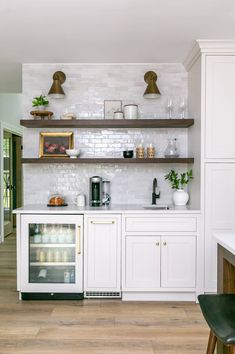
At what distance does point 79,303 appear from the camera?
3.48 metres

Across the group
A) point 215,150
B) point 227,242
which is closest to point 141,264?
point 215,150

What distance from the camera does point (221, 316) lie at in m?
1.71

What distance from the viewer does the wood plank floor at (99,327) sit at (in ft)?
8.51

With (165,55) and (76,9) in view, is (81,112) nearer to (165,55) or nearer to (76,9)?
(165,55)

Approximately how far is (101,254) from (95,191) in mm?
759

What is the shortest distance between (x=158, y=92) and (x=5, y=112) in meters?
3.81

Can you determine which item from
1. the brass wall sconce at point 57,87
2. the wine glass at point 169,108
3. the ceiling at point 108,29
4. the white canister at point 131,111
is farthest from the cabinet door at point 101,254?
the ceiling at point 108,29

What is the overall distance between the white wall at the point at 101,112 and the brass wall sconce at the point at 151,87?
0.14 meters

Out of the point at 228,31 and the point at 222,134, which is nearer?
the point at 228,31

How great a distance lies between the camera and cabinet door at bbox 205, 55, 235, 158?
349cm

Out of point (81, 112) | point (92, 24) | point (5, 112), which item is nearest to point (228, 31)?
point (92, 24)

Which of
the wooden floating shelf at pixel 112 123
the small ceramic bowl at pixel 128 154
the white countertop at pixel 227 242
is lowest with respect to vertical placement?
the white countertop at pixel 227 242

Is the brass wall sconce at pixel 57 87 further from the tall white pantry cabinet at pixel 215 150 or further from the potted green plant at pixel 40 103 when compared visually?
the tall white pantry cabinet at pixel 215 150

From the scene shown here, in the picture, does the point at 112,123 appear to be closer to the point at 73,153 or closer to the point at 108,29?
the point at 73,153
